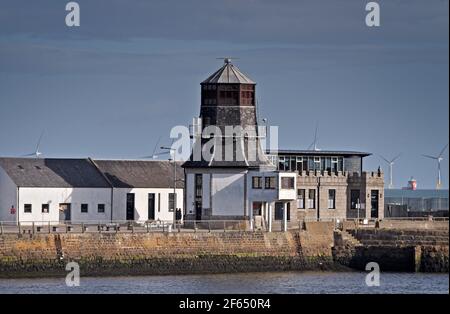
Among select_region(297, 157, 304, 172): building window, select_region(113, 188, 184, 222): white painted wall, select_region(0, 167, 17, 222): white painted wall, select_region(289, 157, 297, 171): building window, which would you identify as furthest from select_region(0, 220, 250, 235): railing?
select_region(297, 157, 304, 172): building window

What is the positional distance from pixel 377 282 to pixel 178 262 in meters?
9.76

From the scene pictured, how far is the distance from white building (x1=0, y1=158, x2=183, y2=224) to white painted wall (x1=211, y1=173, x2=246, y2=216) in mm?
5651

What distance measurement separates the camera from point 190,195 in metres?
97.5

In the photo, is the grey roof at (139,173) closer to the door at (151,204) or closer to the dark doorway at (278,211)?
the door at (151,204)

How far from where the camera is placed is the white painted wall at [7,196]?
99625mm

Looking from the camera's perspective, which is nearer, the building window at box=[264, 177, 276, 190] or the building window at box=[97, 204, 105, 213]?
the building window at box=[264, 177, 276, 190]

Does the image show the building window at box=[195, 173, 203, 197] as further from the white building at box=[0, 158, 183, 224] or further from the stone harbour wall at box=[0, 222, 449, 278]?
the stone harbour wall at box=[0, 222, 449, 278]

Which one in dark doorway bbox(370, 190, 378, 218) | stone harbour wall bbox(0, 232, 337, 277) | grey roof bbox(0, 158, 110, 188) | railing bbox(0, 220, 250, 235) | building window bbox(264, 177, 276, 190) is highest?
grey roof bbox(0, 158, 110, 188)

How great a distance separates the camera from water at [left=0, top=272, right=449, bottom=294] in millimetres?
79312

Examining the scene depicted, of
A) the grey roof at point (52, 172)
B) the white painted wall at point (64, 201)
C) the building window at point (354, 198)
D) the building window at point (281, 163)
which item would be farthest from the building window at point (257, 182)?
the building window at point (354, 198)

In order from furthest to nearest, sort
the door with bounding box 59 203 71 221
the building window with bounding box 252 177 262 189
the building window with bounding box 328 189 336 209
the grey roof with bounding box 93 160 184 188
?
1. the building window with bounding box 328 189 336 209
2. the grey roof with bounding box 93 160 184 188
3. the door with bounding box 59 203 71 221
4. the building window with bounding box 252 177 262 189

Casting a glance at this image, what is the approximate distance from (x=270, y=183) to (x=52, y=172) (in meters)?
13.0
